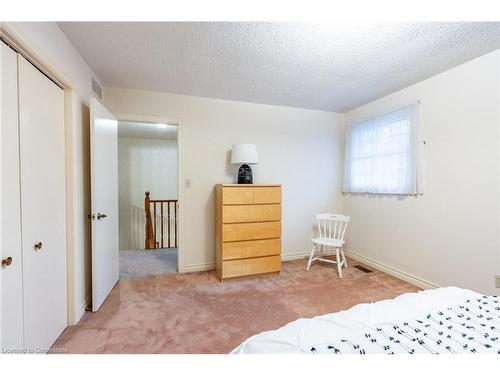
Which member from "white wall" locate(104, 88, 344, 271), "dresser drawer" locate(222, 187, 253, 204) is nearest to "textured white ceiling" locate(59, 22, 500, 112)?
"white wall" locate(104, 88, 344, 271)

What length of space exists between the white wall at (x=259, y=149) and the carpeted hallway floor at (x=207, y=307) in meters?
0.59

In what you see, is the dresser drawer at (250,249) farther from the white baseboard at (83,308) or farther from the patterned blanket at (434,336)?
the patterned blanket at (434,336)

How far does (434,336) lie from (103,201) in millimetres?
2508

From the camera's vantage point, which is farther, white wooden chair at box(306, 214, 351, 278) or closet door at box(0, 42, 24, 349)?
white wooden chair at box(306, 214, 351, 278)

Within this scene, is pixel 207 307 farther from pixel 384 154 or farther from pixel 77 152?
pixel 384 154

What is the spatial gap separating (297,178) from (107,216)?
2502mm

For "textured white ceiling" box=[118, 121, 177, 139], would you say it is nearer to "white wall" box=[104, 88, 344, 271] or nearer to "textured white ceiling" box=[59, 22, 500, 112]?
"white wall" box=[104, 88, 344, 271]

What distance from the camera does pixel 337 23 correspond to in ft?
5.11

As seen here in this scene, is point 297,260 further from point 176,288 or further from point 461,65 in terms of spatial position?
point 461,65

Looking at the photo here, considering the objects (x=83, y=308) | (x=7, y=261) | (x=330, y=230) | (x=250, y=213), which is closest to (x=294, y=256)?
(x=330, y=230)

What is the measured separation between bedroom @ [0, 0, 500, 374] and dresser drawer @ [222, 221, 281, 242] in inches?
0.9

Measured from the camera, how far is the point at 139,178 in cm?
545

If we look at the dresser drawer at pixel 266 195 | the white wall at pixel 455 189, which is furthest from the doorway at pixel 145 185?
the white wall at pixel 455 189

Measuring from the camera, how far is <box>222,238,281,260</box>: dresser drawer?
2.63 m
